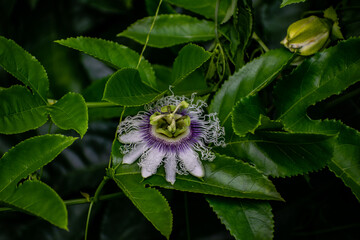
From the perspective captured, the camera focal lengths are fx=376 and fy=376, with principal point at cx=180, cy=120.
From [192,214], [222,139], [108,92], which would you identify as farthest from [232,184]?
[192,214]

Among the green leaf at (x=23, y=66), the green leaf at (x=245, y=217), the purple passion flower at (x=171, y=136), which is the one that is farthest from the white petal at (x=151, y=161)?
the green leaf at (x=23, y=66)

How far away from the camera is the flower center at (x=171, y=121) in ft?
2.25

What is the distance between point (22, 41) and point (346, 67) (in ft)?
2.85

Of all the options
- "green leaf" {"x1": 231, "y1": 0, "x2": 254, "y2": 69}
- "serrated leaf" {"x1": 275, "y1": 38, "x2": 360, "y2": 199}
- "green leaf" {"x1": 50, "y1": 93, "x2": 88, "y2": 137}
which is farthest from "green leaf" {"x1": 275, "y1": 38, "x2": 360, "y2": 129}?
"green leaf" {"x1": 50, "y1": 93, "x2": 88, "y2": 137}

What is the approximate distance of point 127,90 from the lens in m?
0.61

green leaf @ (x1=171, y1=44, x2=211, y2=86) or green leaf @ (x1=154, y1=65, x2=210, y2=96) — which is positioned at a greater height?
green leaf @ (x1=171, y1=44, x2=211, y2=86)

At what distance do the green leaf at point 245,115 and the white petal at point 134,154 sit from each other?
188 mm

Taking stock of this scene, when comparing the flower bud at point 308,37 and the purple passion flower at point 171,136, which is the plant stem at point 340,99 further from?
the purple passion flower at point 171,136

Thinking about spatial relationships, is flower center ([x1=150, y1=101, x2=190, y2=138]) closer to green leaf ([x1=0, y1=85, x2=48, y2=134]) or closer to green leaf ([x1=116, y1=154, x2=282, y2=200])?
green leaf ([x1=116, y1=154, x2=282, y2=200])

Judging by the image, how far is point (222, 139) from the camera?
0.68 m

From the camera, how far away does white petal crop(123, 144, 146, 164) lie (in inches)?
26.3

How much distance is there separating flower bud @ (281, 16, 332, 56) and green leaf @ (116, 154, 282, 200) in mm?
234

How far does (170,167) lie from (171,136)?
91mm

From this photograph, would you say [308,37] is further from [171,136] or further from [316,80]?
[171,136]
